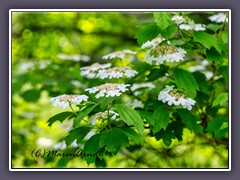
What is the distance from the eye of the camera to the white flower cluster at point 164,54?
8.05 ft

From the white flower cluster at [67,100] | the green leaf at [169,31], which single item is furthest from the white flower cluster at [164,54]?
the white flower cluster at [67,100]

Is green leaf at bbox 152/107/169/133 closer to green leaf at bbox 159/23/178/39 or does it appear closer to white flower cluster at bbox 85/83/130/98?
white flower cluster at bbox 85/83/130/98

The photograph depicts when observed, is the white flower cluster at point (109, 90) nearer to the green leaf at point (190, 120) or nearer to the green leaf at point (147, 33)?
the green leaf at point (147, 33)

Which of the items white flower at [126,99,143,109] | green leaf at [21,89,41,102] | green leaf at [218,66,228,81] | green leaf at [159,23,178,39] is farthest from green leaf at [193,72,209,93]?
green leaf at [21,89,41,102]

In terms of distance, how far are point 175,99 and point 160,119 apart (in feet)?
0.45

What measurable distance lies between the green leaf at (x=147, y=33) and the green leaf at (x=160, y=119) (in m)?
0.38

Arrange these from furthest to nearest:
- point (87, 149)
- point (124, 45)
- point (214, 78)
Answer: point (124, 45), point (214, 78), point (87, 149)

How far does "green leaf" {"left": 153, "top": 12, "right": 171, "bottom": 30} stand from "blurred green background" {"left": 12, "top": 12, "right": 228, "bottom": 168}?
0.82 metres

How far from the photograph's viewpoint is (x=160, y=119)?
2.41 m
